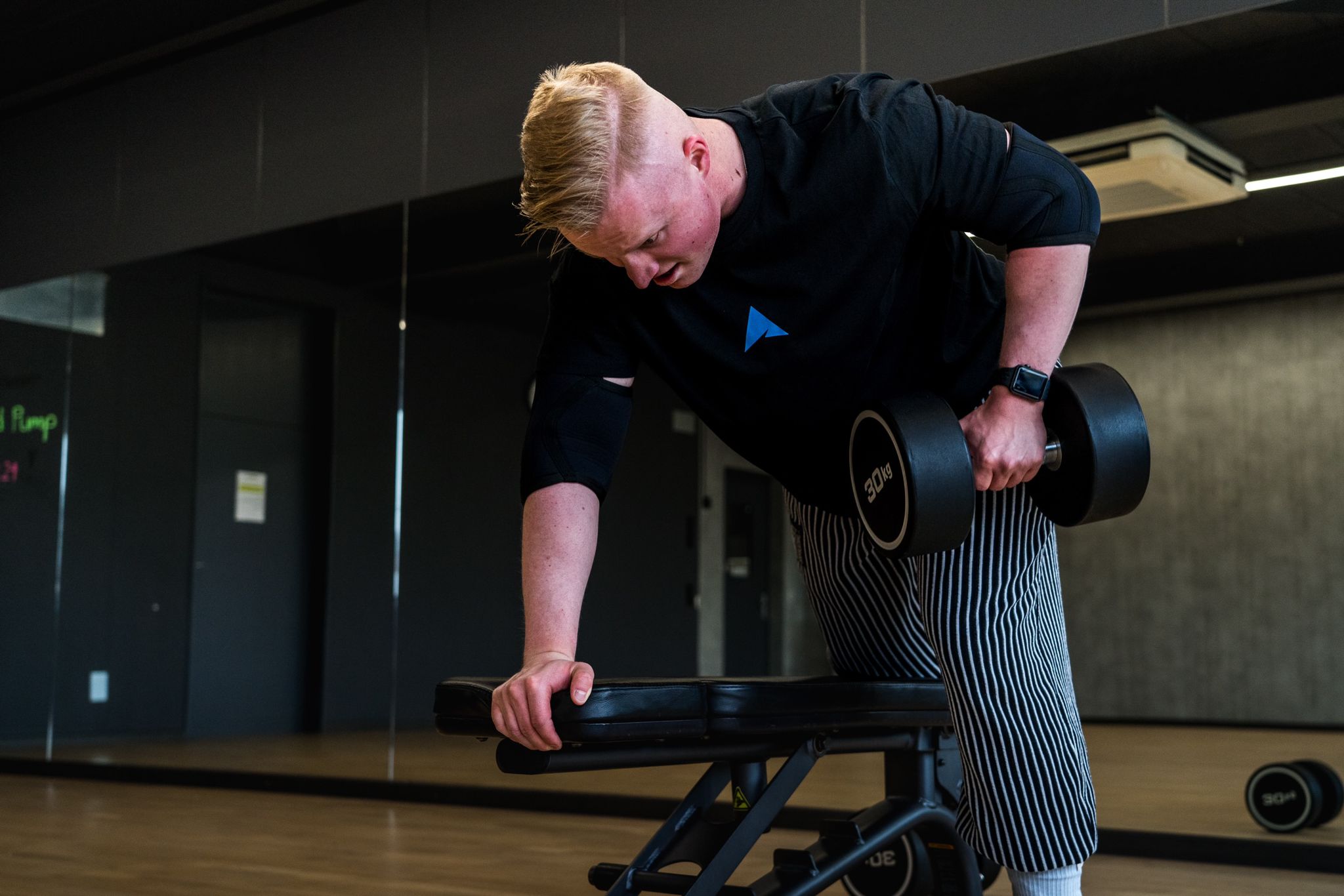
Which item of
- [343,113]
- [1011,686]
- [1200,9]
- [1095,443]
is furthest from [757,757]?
[343,113]

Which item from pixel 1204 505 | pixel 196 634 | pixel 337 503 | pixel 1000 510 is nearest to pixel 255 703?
pixel 196 634

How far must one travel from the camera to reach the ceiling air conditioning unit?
299cm

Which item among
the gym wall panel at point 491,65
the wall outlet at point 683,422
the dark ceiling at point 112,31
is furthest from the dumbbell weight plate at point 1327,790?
the dark ceiling at point 112,31

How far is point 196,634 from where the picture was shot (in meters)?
5.80

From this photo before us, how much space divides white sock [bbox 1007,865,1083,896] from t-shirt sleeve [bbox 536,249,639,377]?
2.14 feet

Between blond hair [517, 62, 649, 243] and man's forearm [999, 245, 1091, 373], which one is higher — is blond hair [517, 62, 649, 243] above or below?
above

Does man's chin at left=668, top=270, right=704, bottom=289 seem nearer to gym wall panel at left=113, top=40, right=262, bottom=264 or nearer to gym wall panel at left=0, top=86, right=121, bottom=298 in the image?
gym wall panel at left=113, top=40, right=262, bottom=264

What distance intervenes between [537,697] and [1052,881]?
1.74ft

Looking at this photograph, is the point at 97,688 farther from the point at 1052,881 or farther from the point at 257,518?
the point at 1052,881

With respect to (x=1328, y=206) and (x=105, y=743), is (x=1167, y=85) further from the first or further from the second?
(x=105, y=743)

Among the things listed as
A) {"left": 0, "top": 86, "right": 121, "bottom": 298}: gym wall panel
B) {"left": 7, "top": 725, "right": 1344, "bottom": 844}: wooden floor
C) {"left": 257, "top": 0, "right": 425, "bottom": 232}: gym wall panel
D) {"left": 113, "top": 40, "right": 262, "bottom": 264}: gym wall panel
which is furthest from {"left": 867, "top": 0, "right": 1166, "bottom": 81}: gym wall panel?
{"left": 0, "top": 86, "right": 121, "bottom": 298}: gym wall panel

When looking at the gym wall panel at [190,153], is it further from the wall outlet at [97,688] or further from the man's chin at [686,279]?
the man's chin at [686,279]

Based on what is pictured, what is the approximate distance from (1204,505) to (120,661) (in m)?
4.43

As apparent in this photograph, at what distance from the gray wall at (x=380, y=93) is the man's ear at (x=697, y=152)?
7.14ft
